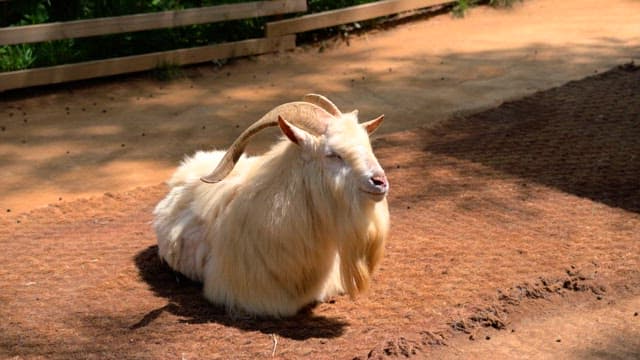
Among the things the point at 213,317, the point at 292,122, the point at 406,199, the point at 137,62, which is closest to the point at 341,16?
the point at 137,62

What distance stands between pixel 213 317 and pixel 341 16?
30.7 ft

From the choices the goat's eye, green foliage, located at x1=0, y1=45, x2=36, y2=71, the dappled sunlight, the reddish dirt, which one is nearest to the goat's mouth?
the goat's eye

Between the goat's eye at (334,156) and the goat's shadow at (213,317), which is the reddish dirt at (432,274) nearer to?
the goat's shadow at (213,317)

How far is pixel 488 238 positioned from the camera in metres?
7.46

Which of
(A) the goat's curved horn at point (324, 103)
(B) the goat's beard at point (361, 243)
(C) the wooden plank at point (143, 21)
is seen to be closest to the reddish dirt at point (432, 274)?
(B) the goat's beard at point (361, 243)

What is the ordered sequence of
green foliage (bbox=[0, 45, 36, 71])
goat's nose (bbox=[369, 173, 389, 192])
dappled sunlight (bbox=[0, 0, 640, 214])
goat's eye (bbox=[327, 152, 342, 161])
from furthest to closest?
green foliage (bbox=[0, 45, 36, 71]) → dappled sunlight (bbox=[0, 0, 640, 214]) → goat's eye (bbox=[327, 152, 342, 161]) → goat's nose (bbox=[369, 173, 389, 192])

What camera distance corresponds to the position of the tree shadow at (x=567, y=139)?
28.3 ft

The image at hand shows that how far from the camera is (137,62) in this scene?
521 inches

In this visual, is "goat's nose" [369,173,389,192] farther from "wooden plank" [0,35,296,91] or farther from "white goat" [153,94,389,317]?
"wooden plank" [0,35,296,91]

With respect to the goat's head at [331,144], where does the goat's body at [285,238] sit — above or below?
below

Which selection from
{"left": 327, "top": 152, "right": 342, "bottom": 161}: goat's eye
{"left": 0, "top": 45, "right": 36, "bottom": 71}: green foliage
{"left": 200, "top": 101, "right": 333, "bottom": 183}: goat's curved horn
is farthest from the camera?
{"left": 0, "top": 45, "right": 36, "bottom": 71}: green foliage

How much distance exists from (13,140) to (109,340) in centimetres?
561

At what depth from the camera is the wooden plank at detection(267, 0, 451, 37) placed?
14.5m

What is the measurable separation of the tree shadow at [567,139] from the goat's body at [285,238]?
2.97 meters
